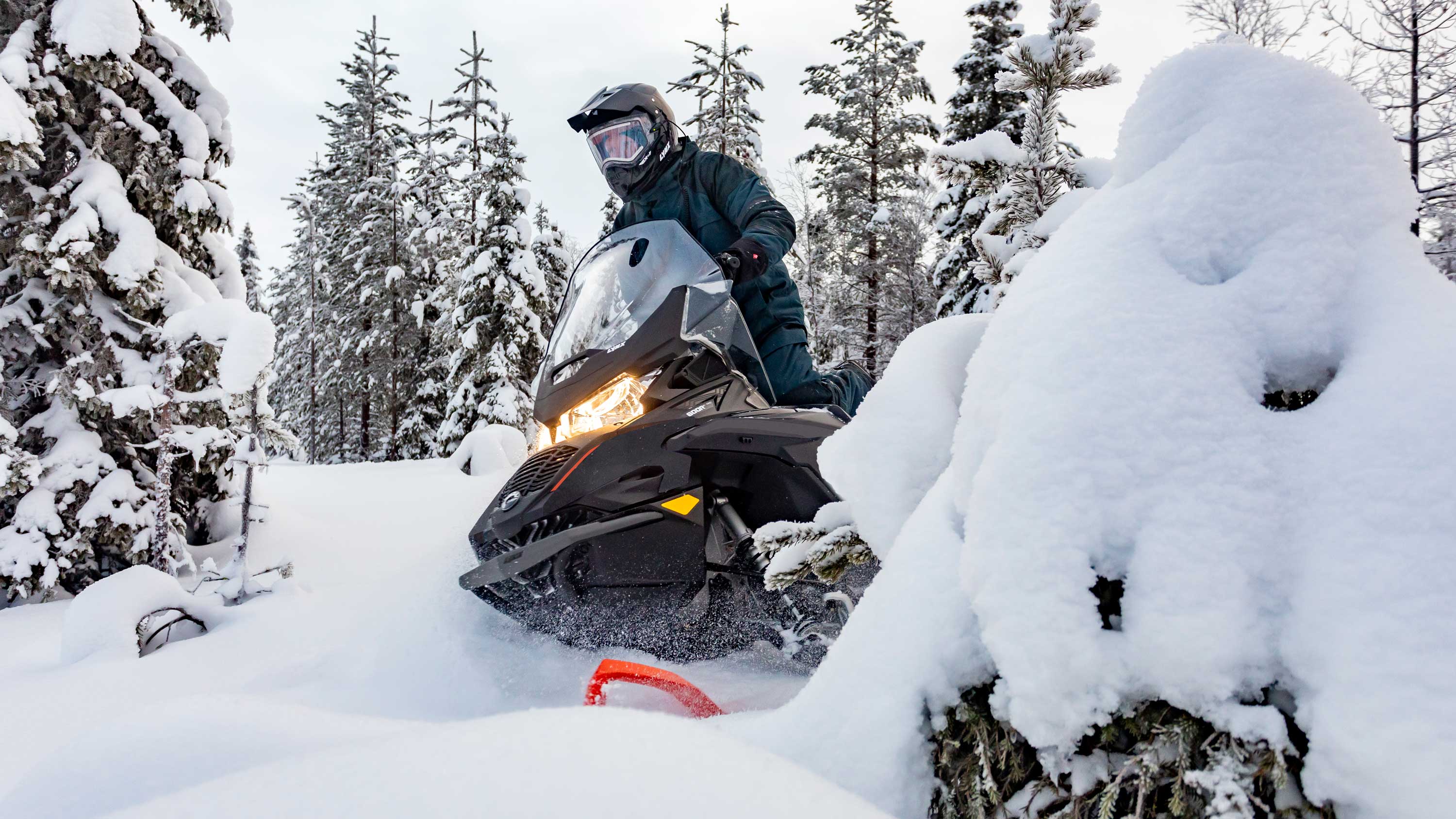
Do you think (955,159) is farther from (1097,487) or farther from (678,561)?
(1097,487)

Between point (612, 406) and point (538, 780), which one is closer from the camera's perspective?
point (538, 780)

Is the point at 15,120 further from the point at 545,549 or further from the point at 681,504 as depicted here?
the point at 681,504

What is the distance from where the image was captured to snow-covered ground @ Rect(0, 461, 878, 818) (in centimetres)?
97

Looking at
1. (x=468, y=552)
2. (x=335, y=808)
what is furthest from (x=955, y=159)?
(x=468, y=552)

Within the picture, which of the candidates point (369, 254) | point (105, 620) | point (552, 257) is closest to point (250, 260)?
point (369, 254)

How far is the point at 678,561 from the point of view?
2678mm

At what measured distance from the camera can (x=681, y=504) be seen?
8.86ft

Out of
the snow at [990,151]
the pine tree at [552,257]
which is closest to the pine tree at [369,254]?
the pine tree at [552,257]

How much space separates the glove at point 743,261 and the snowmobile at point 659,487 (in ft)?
0.24

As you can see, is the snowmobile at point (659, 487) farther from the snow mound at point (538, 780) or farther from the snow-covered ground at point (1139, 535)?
the snow mound at point (538, 780)

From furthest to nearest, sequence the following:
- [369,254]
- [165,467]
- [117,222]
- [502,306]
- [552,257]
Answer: [369,254] → [552,257] → [502,306] → [117,222] → [165,467]

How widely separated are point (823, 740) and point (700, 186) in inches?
131

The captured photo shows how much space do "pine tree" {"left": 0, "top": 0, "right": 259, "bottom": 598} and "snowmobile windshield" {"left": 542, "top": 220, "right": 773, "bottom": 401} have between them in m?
2.94

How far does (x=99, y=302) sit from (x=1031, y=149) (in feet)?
20.9
